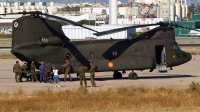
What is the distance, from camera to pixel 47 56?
3456 centimetres

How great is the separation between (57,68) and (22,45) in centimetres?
265

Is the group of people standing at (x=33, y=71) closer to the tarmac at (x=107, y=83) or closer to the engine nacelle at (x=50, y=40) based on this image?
the tarmac at (x=107, y=83)

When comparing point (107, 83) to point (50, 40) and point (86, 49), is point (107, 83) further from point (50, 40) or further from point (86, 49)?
point (50, 40)

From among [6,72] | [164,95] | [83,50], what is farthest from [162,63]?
[6,72]

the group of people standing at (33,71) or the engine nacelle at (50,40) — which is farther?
the engine nacelle at (50,40)

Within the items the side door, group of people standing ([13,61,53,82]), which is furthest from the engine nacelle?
the side door

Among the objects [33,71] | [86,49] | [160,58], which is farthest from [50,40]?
[160,58]

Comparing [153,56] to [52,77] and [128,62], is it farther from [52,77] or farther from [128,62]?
[52,77]

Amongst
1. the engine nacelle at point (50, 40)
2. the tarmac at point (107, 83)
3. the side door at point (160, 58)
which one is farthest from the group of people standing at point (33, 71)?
the side door at point (160, 58)

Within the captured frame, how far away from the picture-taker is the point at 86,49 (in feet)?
115

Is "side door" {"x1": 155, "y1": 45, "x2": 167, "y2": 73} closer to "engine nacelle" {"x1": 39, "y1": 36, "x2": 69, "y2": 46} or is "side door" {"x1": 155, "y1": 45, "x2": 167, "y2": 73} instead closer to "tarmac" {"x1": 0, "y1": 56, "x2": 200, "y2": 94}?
"tarmac" {"x1": 0, "y1": 56, "x2": 200, "y2": 94}

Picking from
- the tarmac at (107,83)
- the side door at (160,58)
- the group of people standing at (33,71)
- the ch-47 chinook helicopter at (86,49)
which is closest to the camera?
the tarmac at (107,83)

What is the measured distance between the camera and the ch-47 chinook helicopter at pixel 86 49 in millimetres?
34438

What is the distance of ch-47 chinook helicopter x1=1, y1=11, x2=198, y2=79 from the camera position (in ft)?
113
